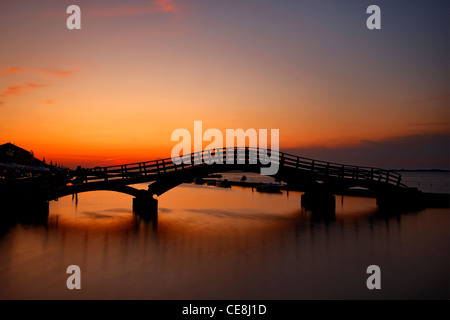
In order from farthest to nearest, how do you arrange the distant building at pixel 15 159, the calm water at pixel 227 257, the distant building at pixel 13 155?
the distant building at pixel 13 155 < the distant building at pixel 15 159 < the calm water at pixel 227 257

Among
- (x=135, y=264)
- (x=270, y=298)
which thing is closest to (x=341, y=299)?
(x=270, y=298)

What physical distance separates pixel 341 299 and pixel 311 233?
1060 centimetres

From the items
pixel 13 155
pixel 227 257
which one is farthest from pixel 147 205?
pixel 13 155

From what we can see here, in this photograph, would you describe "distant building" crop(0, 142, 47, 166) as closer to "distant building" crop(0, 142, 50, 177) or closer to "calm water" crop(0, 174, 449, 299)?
"distant building" crop(0, 142, 50, 177)

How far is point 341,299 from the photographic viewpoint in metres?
10.7

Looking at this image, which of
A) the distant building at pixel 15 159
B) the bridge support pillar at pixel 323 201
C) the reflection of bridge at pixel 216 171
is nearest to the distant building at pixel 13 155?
the distant building at pixel 15 159

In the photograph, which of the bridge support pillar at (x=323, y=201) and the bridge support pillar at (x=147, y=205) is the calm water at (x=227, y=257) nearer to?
the bridge support pillar at (x=147, y=205)

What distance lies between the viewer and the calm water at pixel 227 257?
37.9 feet

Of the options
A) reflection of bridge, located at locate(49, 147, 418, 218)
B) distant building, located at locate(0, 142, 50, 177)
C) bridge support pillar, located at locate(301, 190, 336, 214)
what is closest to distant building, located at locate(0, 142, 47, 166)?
distant building, located at locate(0, 142, 50, 177)

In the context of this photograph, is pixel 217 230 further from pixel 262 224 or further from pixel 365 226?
pixel 365 226

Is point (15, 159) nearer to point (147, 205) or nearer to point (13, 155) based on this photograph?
point (13, 155)

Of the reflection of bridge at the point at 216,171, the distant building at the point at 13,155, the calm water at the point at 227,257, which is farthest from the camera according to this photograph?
the distant building at the point at 13,155

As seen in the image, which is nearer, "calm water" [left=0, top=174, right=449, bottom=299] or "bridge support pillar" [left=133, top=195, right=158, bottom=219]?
"calm water" [left=0, top=174, right=449, bottom=299]

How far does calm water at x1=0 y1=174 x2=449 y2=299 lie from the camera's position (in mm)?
11547
